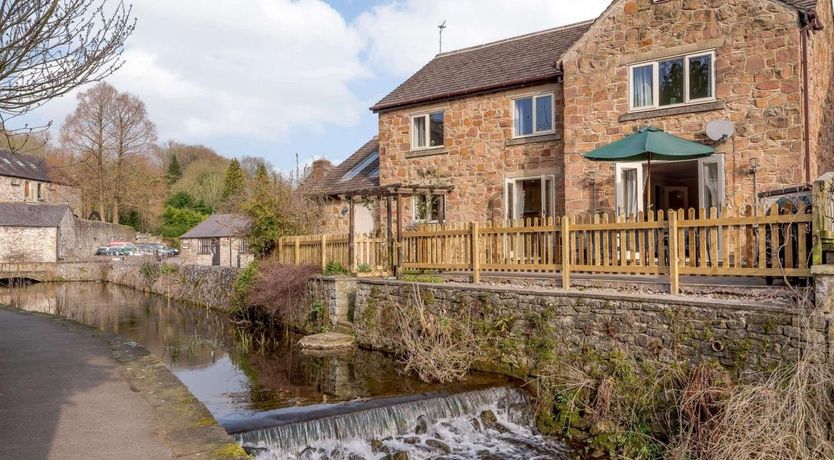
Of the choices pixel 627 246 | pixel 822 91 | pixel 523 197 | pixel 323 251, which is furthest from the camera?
pixel 523 197

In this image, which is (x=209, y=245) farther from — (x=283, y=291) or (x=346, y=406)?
(x=346, y=406)

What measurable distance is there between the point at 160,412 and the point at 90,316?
16.6 m

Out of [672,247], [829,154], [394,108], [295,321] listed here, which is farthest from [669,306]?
[394,108]

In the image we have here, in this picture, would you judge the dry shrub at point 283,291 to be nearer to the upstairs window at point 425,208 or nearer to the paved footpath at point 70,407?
the upstairs window at point 425,208

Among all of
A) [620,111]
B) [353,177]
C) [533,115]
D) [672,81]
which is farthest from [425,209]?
[672,81]

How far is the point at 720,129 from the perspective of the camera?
13672 mm

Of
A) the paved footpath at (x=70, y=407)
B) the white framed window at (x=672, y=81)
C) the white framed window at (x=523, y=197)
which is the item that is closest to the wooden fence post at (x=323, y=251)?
the white framed window at (x=523, y=197)

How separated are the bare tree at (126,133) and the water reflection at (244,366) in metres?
31.4

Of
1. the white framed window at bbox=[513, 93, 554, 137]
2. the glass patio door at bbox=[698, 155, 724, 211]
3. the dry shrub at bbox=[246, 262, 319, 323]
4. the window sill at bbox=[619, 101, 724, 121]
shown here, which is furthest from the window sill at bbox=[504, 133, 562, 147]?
the dry shrub at bbox=[246, 262, 319, 323]

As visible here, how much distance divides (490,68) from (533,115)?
2779 mm

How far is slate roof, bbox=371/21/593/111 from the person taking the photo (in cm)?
1786

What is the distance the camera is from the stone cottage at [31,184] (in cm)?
5725

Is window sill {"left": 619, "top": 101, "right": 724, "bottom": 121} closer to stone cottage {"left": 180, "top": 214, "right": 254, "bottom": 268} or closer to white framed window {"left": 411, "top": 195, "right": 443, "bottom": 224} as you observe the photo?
white framed window {"left": 411, "top": 195, "right": 443, "bottom": 224}

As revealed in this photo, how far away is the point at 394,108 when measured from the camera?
2030cm
